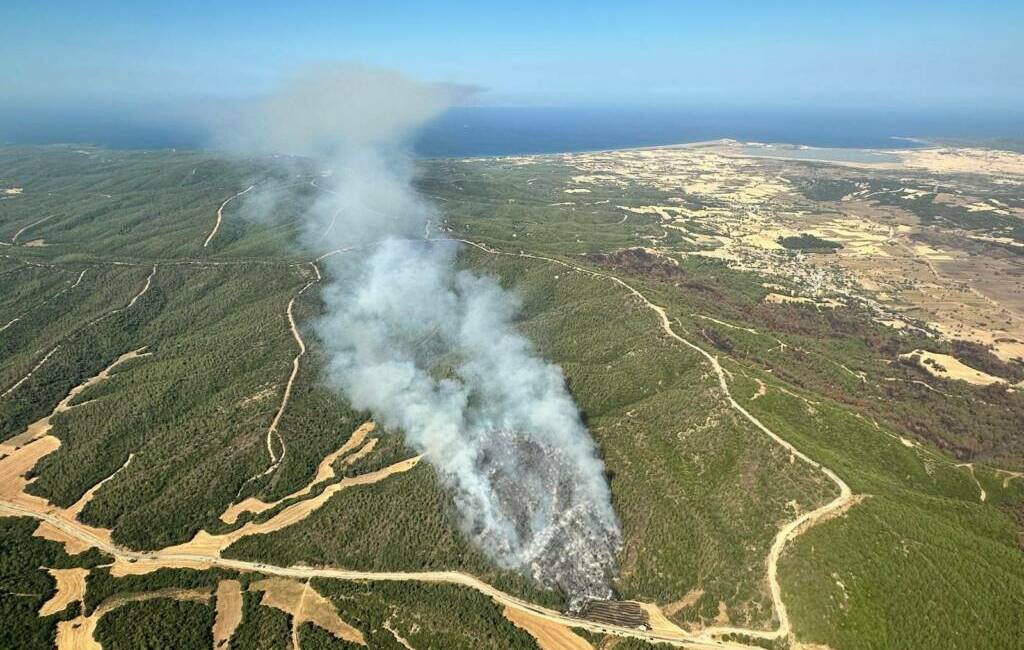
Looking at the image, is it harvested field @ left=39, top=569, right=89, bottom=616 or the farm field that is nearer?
the farm field

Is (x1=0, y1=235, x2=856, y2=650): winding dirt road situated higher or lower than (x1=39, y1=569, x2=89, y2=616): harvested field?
higher

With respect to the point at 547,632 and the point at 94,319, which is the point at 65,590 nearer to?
the point at 547,632

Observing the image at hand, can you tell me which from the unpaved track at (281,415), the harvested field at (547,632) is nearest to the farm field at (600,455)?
the harvested field at (547,632)

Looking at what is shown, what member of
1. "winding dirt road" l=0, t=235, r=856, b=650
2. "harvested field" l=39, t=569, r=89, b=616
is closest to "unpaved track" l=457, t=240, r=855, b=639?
"winding dirt road" l=0, t=235, r=856, b=650

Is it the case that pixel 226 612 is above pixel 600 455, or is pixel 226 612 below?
below

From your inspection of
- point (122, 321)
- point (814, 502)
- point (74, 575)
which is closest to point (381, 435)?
point (74, 575)

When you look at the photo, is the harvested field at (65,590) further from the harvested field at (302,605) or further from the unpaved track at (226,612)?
the harvested field at (302,605)

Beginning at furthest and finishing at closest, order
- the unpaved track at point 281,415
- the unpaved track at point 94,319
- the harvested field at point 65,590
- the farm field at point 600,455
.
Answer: the unpaved track at point 94,319
the unpaved track at point 281,415
the harvested field at point 65,590
the farm field at point 600,455

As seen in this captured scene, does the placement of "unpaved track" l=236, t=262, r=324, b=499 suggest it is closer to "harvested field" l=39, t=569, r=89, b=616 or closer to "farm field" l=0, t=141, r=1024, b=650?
"farm field" l=0, t=141, r=1024, b=650

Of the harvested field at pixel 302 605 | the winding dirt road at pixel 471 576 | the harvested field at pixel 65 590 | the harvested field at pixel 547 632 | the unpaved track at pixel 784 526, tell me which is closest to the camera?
the unpaved track at pixel 784 526

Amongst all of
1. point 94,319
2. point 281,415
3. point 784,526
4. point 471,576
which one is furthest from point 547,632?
point 94,319

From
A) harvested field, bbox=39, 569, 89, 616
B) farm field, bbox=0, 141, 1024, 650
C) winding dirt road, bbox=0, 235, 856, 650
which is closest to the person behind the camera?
winding dirt road, bbox=0, 235, 856, 650
